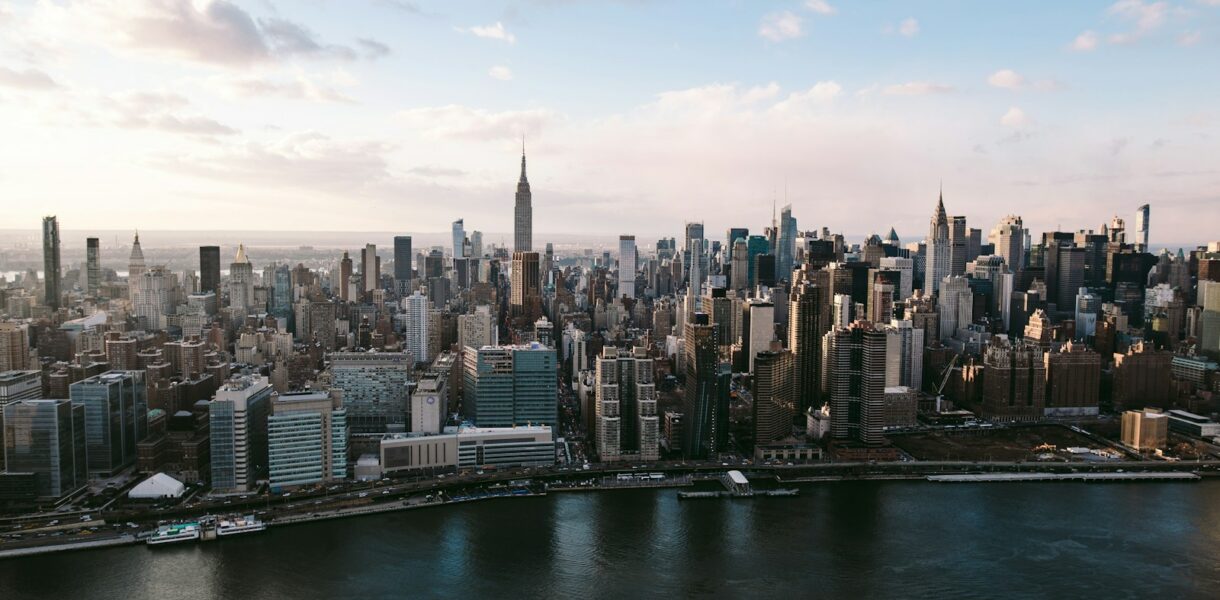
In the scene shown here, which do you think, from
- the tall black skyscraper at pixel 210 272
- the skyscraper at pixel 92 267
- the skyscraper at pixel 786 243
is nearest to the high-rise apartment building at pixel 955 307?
the skyscraper at pixel 786 243

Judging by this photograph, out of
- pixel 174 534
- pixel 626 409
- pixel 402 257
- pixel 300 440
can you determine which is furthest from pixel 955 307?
pixel 174 534

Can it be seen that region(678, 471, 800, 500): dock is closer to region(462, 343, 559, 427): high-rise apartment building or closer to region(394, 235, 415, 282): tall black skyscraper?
region(462, 343, 559, 427): high-rise apartment building

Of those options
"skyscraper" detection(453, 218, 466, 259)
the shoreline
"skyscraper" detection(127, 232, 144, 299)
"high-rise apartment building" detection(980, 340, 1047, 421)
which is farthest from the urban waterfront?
"skyscraper" detection(453, 218, 466, 259)

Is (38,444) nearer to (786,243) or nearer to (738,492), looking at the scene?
(738,492)

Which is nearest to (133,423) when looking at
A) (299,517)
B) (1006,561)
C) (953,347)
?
(299,517)

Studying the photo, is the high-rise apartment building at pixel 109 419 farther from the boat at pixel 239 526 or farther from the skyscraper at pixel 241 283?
the skyscraper at pixel 241 283
